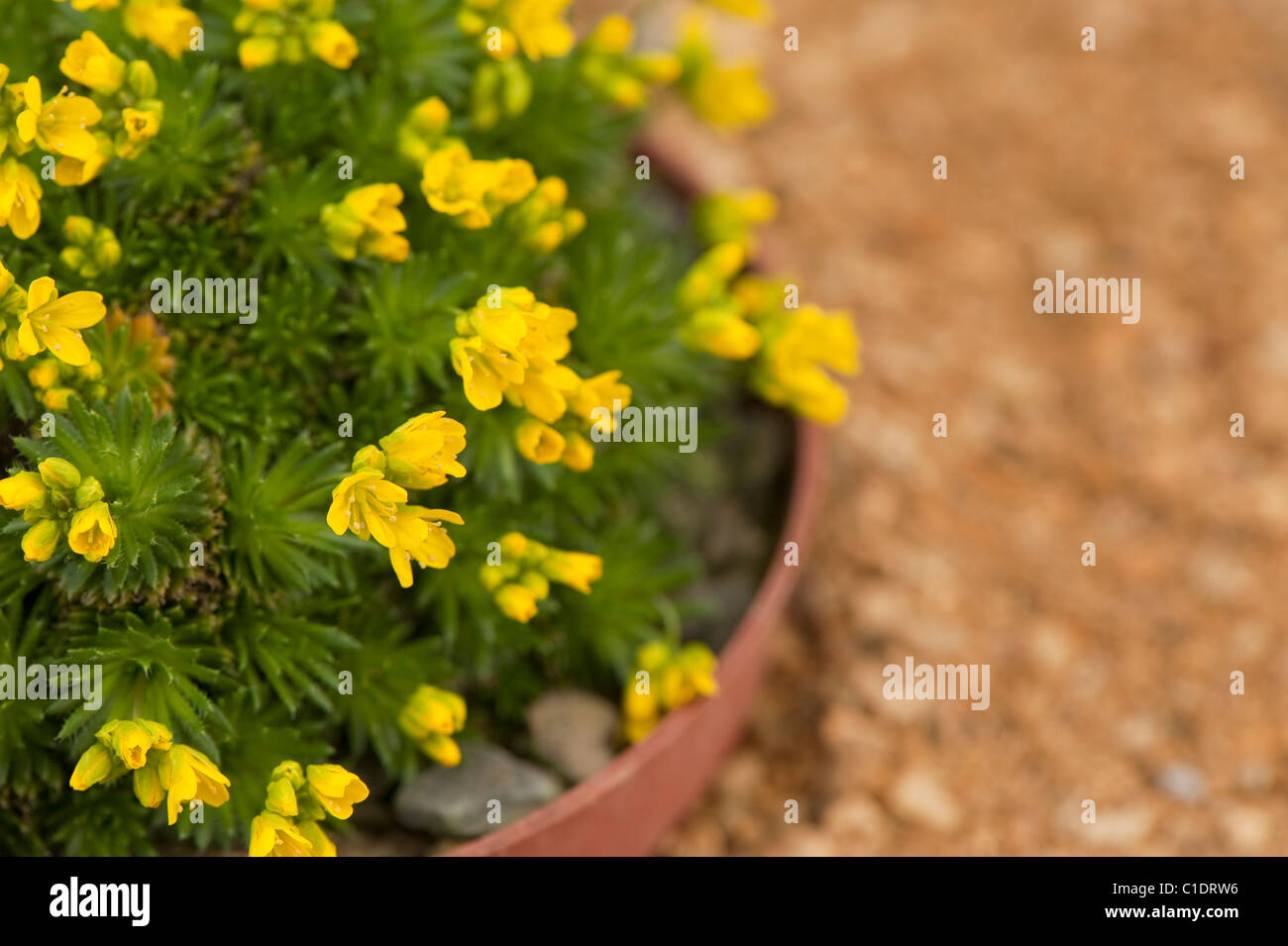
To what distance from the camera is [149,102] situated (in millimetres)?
2012

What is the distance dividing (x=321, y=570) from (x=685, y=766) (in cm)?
87

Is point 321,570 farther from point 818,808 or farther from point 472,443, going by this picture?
point 818,808

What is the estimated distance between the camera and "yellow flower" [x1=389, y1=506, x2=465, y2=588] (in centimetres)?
180

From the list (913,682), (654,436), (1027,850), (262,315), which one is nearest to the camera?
(262,315)

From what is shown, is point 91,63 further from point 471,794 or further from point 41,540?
point 471,794

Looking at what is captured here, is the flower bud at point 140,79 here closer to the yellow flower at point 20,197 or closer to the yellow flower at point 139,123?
the yellow flower at point 139,123

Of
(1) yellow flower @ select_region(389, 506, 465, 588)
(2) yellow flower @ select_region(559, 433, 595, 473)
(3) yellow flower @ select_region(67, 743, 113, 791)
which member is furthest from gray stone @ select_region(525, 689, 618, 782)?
(3) yellow flower @ select_region(67, 743, 113, 791)

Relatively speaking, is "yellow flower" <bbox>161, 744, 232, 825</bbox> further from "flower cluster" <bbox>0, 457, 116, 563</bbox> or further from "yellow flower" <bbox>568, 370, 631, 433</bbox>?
"yellow flower" <bbox>568, 370, 631, 433</bbox>

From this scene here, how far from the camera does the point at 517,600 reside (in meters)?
2.12

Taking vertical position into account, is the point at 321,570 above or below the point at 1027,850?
above

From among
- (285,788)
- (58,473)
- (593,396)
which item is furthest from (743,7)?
(285,788)

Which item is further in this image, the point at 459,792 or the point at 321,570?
the point at 459,792

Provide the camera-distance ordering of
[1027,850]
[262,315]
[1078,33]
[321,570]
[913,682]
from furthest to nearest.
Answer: [1078,33] → [913,682] → [1027,850] → [262,315] → [321,570]

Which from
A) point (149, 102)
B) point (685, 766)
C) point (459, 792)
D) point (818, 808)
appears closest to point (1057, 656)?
point (818, 808)
